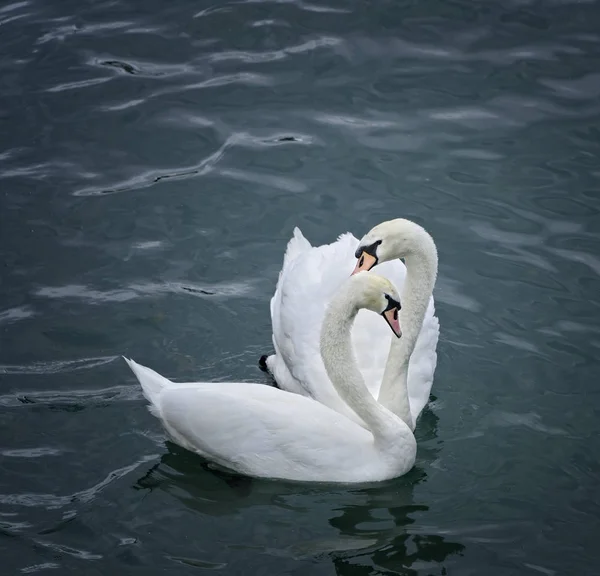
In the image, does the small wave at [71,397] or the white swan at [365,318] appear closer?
the white swan at [365,318]

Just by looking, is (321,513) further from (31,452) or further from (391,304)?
(31,452)

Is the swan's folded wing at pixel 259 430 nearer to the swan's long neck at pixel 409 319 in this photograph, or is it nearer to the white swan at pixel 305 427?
the white swan at pixel 305 427

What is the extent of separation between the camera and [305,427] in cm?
755

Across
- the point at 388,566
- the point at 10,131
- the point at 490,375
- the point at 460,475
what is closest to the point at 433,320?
the point at 490,375

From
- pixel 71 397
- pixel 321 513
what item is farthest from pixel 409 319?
pixel 71 397

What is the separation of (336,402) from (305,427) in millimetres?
584

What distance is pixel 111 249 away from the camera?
1011cm

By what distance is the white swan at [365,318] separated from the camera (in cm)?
785

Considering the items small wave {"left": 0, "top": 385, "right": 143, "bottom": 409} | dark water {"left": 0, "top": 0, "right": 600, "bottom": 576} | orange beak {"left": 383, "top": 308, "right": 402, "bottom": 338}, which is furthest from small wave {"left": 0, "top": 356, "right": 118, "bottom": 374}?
orange beak {"left": 383, "top": 308, "right": 402, "bottom": 338}

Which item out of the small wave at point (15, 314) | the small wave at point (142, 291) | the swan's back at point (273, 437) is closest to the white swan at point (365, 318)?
the swan's back at point (273, 437)

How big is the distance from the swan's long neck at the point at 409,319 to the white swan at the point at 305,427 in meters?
0.22

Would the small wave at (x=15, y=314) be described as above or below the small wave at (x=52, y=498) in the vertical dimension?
above

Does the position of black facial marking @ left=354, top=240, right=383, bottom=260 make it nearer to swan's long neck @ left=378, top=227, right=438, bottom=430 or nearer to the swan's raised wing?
swan's long neck @ left=378, top=227, right=438, bottom=430

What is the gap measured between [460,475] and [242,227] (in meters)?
3.75
